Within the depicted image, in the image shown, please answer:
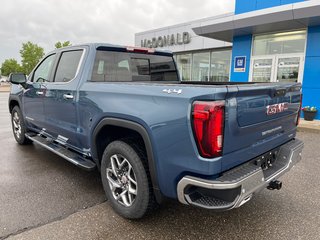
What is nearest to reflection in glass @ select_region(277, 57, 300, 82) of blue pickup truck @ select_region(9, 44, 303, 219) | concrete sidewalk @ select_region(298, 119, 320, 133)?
concrete sidewalk @ select_region(298, 119, 320, 133)

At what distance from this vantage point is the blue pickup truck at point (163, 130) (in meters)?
2.13

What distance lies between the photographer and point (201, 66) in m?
16.6

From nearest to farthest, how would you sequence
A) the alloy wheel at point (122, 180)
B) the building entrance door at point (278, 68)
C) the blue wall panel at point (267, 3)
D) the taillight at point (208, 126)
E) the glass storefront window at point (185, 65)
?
1. the taillight at point (208, 126)
2. the alloy wheel at point (122, 180)
3. the building entrance door at point (278, 68)
4. the blue wall panel at point (267, 3)
5. the glass storefront window at point (185, 65)

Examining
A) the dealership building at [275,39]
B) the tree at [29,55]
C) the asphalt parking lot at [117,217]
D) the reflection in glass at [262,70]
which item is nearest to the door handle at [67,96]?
the asphalt parking lot at [117,217]

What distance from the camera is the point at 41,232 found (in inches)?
104

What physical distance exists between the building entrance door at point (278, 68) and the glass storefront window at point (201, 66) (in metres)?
5.00

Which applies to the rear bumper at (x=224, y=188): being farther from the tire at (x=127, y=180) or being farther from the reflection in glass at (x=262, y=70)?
the reflection in glass at (x=262, y=70)

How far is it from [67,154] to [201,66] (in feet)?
45.8

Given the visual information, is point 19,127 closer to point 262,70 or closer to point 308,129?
point 308,129

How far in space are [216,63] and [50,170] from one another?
43.3ft

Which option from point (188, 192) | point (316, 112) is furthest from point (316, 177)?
point (316, 112)

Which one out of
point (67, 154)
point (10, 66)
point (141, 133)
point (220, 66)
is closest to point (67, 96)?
point (67, 154)

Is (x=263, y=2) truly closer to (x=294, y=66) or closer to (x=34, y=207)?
(x=294, y=66)

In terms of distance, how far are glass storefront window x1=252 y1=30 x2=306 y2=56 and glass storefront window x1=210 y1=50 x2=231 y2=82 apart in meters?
3.87
